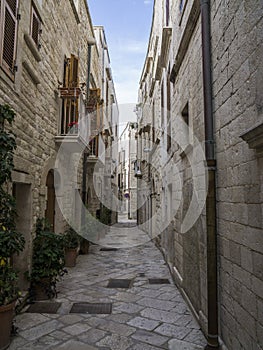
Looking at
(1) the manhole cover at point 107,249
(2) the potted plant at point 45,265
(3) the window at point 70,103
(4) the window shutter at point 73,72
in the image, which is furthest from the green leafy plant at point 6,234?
(1) the manhole cover at point 107,249

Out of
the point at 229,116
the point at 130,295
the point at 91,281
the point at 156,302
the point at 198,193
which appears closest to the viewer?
the point at 229,116

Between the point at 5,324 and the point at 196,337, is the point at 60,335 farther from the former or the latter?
the point at 196,337

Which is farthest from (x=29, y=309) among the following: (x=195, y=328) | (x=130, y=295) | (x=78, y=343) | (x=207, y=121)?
(x=207, y=121)

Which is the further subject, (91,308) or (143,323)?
(91,308)

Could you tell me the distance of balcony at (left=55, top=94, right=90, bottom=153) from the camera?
6.55m

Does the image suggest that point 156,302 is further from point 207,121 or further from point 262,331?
point 207,121

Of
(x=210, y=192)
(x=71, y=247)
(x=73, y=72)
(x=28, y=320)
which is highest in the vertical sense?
(x=73, y=72)

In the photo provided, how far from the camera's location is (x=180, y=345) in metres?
3.27

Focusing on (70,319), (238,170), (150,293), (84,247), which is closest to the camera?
(238,170)

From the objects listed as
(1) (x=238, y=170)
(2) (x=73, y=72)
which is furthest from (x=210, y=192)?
(2) (x=73, y=72)

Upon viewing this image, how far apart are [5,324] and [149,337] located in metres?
1.70

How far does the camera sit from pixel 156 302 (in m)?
4.73

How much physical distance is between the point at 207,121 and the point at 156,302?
3121 millimetres

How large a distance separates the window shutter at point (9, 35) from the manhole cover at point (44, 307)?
3.50 metres
